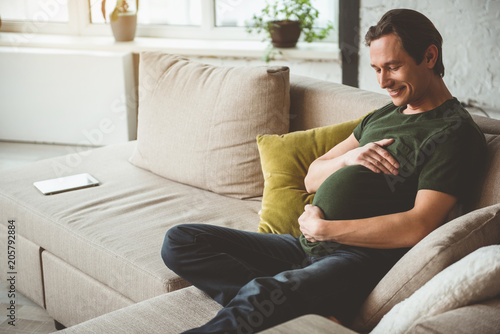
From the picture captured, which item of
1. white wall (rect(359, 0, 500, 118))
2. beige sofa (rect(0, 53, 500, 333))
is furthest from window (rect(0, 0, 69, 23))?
white wall (rect(359, 0, 500, 118))

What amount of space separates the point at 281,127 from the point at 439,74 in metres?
0.74

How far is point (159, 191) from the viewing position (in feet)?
7.73

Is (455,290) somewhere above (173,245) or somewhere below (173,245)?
above

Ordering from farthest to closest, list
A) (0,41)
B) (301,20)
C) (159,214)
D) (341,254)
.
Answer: (0,41), (301,20), (159,214), (341,254)

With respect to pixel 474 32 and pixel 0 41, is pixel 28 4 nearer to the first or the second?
pixel 0 41

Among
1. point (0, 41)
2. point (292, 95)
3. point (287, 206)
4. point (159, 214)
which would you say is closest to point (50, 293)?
point (159, 214)

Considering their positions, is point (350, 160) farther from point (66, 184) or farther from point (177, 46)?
point (177, 46)

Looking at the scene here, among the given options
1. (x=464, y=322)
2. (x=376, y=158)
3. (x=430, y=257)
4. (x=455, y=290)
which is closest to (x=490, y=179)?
(x=376, y=158)

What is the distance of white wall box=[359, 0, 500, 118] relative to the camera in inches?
117

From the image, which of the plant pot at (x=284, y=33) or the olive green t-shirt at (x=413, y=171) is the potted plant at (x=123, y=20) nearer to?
the plant pot at (x=284, y=33)

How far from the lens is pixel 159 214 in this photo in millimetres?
2160

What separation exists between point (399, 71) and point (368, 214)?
384mm

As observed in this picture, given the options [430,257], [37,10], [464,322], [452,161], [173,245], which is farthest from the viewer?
[37,10]

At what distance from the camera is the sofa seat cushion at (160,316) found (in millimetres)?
1501
